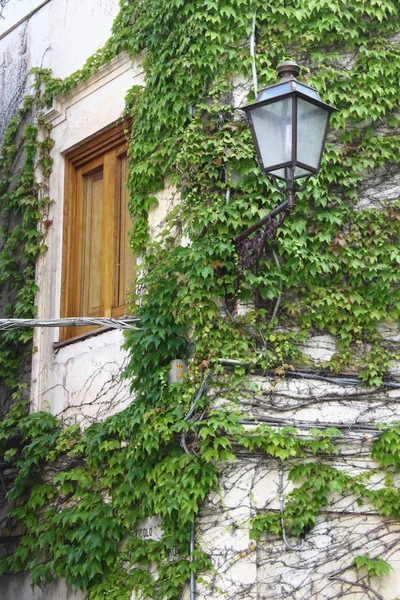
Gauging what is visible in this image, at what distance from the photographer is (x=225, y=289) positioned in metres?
7.99

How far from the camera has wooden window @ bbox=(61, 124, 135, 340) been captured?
9.40m

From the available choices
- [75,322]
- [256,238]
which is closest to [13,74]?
[75,322]

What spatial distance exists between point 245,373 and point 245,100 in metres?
2.27

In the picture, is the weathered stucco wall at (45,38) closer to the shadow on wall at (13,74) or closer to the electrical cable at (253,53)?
the shadow on wall at (13,74)

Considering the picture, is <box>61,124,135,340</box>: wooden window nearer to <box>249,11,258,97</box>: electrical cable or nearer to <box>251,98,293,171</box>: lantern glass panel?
<box>249,11,258,97</box>: electrical cable

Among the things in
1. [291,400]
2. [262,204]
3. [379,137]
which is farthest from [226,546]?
[379,137]

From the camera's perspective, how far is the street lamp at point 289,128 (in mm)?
6875

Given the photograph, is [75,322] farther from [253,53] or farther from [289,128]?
[253,53]

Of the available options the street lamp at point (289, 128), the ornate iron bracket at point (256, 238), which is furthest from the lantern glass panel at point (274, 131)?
the ornate iron bracket at point (256, 238)

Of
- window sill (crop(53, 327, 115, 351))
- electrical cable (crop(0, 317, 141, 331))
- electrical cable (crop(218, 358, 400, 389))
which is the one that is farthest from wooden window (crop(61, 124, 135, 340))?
electrical cable (crop(218, 358, 400, 389))

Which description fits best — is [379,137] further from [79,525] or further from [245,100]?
[79,525]

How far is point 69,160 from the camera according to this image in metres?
10.2

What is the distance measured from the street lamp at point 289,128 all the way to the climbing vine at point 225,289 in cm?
107

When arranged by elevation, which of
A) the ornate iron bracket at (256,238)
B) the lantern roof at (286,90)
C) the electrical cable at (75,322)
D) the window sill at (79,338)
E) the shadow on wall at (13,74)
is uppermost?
the shadow on wall at (13,74)
